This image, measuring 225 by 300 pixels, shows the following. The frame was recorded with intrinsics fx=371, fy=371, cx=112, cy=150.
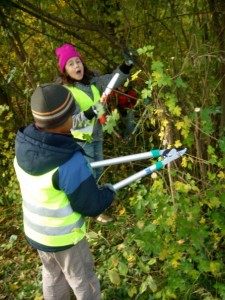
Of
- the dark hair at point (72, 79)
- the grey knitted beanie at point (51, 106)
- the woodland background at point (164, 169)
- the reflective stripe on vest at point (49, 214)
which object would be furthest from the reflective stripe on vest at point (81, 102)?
the grey knitted beanie at point (51, 106)

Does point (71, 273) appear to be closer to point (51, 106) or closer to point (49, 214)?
point (49, 214)

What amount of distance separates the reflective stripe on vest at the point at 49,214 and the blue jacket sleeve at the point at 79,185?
5 cm

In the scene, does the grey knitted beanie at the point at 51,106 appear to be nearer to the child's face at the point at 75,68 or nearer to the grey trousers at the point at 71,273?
the grey trousers at the point at 71,273

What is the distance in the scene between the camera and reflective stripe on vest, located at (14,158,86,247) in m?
1.97

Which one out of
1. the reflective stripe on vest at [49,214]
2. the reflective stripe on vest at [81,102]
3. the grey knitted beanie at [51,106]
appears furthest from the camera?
the reflective stripe on vest at [81,102]

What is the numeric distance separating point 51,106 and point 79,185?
1.39 ft

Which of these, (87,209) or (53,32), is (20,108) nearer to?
(53,32)

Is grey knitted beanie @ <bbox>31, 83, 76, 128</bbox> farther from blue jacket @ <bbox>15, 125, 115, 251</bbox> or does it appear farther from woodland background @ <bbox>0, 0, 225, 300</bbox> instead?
woodland background @ <bbox>0, 0, 225, 300</bbox>

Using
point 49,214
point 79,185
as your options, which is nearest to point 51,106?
point 79,185

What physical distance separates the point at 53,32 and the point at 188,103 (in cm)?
227

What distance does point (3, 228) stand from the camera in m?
4.23

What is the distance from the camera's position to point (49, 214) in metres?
2.05

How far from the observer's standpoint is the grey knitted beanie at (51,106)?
185 centimetres

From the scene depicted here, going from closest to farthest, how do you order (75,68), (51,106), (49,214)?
(51,106), (49,214), (75,68)
